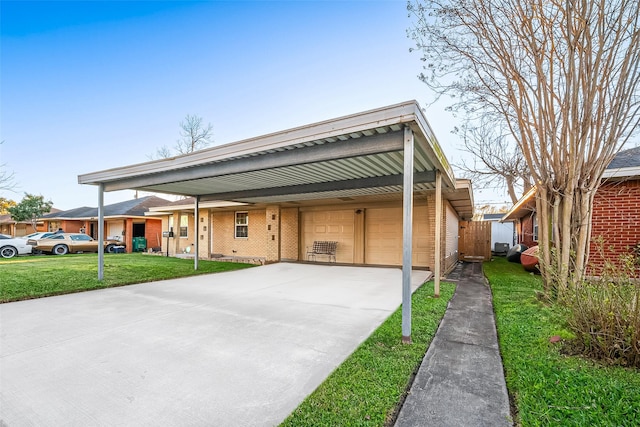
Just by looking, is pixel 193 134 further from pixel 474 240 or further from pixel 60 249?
pixel 474 240

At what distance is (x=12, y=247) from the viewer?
15672mm

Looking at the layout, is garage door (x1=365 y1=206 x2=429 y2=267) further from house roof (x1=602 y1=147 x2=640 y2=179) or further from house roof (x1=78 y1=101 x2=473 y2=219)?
house roof (x1=602 y1=147 x2=640 y2=179)

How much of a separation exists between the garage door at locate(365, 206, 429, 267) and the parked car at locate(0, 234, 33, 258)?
738 inches

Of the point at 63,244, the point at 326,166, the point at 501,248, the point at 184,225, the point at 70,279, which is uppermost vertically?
the point at 326,166

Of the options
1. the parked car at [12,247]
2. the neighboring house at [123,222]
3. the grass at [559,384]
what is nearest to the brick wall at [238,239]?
the neighboring house at [123,222]

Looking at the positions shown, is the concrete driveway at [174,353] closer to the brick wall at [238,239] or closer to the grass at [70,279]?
the grass at [70,279]

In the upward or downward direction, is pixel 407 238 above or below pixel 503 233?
above

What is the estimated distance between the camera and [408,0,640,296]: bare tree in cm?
448

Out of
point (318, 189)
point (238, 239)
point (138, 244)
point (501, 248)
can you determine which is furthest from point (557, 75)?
point (138, 244)

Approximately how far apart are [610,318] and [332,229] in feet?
32.9

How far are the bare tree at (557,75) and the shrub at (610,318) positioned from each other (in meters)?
0.92

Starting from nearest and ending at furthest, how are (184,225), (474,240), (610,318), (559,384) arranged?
1. (559,384)
2. (610,318)
3. (474,240)
4. (184,225)

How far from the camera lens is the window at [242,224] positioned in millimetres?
14586

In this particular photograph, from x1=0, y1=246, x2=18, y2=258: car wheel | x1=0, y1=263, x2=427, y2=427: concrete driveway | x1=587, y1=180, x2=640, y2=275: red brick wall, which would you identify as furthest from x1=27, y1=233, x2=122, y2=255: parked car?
x1=587, y1=180, x2=640, y2=275: red brick wall
